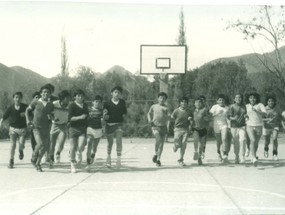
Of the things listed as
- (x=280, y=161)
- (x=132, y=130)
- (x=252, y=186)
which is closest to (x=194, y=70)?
(x=132, y=130)

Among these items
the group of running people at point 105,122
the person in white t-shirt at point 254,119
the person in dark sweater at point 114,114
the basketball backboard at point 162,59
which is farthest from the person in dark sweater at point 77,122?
the basketball backboard at point 162,59

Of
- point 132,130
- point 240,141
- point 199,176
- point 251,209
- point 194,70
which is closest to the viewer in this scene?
point 251,209

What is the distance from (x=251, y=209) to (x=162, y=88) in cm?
1535

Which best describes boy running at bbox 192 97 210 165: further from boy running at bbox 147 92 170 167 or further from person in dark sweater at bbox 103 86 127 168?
person in dark sweater at bbox 103 86 127 168

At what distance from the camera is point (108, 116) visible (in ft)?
37.0

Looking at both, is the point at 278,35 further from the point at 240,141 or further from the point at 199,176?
the point at 199,176

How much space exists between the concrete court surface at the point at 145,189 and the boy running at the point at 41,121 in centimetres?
41

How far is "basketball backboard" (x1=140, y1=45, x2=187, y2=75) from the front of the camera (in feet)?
74.4

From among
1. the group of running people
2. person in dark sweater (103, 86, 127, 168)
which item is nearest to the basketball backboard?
the group of running people

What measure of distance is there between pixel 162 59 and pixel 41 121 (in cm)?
1251

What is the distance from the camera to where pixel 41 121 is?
10.9m

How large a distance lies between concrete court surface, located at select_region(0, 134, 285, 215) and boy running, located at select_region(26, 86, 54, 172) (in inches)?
16.3

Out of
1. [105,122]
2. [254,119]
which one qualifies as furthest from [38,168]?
[254,119]

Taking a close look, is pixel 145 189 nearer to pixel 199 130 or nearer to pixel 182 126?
pixel 182 126
